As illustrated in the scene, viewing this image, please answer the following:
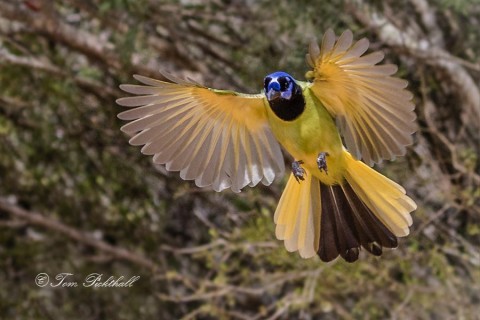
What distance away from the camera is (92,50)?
501 cm

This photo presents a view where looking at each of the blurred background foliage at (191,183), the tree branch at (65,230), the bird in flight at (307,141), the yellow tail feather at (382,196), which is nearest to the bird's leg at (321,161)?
the bird in flight at (307,141)

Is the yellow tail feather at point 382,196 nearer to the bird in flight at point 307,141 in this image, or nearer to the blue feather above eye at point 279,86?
the bird in flight at point 307,141

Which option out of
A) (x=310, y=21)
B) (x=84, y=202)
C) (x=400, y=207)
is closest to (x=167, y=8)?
(x=310, y=21)

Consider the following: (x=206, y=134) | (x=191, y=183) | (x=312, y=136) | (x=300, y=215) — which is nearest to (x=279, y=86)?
(x=312, y=136)

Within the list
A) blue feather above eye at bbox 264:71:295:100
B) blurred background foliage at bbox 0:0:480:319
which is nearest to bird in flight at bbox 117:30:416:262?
blue feather above eye at bbox 264:71:295:100

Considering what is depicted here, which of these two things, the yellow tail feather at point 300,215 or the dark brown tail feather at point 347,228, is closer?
the dark brown tail feather at point 347,228

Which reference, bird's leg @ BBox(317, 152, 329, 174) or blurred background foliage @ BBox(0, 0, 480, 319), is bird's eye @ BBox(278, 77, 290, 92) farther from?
blurred background foliage @ BBox(0, 0, 480, 319)

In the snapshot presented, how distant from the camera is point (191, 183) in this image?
484cm

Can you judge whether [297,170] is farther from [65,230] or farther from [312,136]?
[65,230]

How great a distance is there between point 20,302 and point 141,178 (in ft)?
4.61

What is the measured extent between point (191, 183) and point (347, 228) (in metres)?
2.37

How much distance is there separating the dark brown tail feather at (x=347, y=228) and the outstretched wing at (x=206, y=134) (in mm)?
192

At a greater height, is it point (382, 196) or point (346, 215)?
point (382, 196)

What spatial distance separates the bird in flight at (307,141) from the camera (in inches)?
91.9
